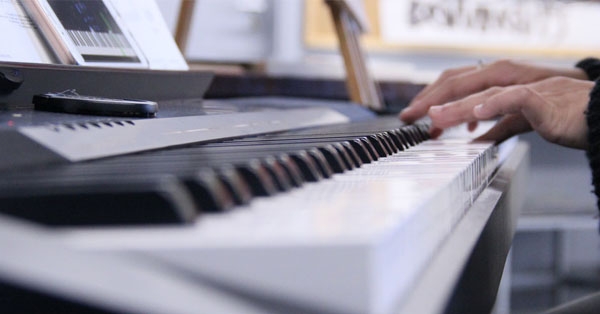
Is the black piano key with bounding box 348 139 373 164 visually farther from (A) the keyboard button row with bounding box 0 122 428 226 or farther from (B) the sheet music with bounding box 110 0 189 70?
(B) the sheet music with bounding box 110 0 189 70

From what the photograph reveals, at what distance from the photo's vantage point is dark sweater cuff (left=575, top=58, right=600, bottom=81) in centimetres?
153

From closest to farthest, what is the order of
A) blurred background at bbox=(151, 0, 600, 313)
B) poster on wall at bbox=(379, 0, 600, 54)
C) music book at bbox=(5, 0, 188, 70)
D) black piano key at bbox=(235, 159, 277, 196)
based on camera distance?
black piano key at bbox=(235, 159, 277, 196), music book at bbox=(5, 0, 188, 70), blurred background at bbox=(151, 0, 600, 313), poster on wall at bbox=(379, 0, 600, 54)

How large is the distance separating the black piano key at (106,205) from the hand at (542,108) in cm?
81

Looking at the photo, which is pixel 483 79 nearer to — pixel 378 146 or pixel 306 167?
pixel 378 146

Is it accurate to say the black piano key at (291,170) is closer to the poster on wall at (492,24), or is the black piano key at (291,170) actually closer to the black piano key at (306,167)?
the black piano key at (306,167)

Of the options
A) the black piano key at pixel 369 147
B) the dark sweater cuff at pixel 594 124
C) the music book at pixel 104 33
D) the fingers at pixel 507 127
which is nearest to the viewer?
the black piano key at pixel 369 147

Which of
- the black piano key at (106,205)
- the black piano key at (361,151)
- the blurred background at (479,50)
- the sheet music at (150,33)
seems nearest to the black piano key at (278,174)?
the black piano key at (106,205)

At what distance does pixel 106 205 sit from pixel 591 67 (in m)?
1.35

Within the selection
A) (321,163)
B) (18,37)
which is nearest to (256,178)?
(321,163)

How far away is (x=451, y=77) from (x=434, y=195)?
1.00 meters

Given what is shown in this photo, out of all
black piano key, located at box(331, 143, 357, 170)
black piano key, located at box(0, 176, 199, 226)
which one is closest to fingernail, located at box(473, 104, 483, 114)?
black piano key, located at box(331, 143, 357, 170)

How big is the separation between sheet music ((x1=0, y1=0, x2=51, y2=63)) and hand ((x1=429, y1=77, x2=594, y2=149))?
57 centimetres

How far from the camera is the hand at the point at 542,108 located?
3.65ft

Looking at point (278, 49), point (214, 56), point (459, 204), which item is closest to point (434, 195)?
point (459, 204)
